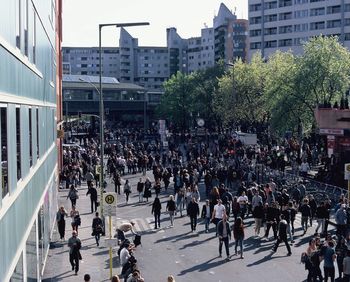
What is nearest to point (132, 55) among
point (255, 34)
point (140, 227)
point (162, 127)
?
point (255, 34)

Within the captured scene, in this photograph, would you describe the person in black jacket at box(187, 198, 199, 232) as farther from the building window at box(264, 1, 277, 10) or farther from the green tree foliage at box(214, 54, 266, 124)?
the building window at box(264, 1, 277, 10)

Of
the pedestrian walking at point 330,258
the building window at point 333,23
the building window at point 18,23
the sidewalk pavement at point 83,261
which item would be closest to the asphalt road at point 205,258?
the sidewalk pavement at point 83,261

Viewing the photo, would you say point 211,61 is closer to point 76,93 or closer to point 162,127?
point 76,93

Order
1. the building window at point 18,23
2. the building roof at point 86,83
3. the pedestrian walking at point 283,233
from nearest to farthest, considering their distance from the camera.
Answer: the building window at point 18,23, the pedestrian walking at point 283,233, the building roof at point 86,83

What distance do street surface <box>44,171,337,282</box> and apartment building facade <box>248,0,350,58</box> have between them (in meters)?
83.9

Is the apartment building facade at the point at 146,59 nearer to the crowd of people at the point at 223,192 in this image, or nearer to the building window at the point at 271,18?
the building window at the point at 271,18

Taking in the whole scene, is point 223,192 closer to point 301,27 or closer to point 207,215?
point 207,215

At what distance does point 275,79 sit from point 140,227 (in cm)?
2928

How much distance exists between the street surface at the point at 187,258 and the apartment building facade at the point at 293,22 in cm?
8392

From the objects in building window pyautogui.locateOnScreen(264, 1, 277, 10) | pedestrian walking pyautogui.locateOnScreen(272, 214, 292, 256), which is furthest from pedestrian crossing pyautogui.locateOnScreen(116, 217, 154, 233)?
building window pyautogui.locateOnScreen(264, 1, 277, 10)

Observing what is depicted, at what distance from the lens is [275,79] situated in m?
53.5

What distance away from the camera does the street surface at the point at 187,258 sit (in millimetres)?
19297

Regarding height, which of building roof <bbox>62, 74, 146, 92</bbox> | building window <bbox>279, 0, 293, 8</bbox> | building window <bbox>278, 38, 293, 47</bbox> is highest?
building window <bbox>279, 0, 293, 8</bbox>

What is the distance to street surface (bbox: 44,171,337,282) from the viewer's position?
63.3ft
